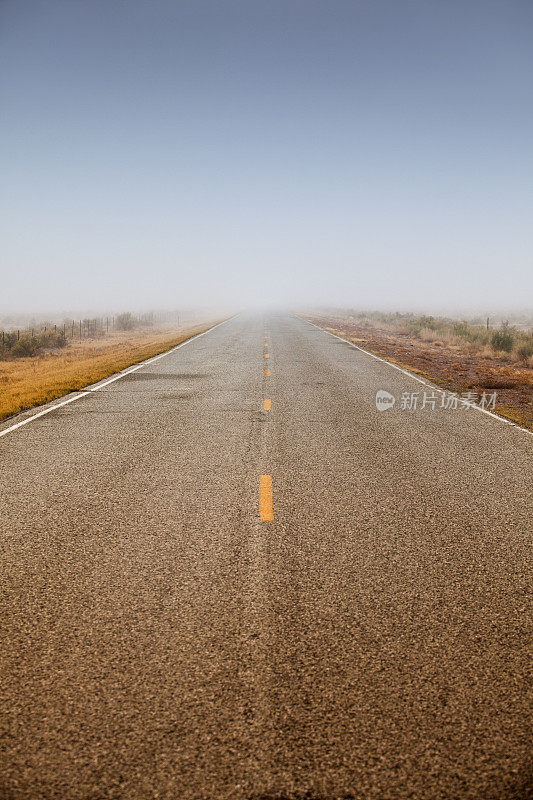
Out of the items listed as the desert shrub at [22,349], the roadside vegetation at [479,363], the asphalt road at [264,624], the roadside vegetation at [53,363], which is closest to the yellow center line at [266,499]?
the asphalt road at [264,624]

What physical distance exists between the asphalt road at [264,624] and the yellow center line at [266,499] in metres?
0.03

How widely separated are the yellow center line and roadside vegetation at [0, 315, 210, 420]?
6.45 meters

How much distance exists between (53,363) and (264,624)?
22261mm

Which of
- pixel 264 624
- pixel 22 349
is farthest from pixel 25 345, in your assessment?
pixel 264 624

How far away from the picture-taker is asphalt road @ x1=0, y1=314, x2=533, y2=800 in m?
2.30

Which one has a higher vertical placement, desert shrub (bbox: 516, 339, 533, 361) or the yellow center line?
desert shrub (bbox: 516, 339, 533, 361)

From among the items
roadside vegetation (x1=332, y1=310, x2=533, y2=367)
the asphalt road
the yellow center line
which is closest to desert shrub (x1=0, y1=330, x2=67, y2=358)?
roadside vegetation (x1=332, y1=310, x2=533, y2=367)

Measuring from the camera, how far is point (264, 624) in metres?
3.27

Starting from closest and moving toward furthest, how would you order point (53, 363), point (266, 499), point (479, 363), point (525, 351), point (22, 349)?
1. point (266, 499)
2. point (479, 363)
3. point (525, 351)
4. point (53, 363)
5. point (22, 349)

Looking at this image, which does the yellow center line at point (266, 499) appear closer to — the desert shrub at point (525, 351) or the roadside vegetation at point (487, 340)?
the roadside vegetation at point (487, 340)

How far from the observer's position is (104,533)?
461 centimetres

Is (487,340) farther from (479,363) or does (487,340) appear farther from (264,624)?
(264,624)

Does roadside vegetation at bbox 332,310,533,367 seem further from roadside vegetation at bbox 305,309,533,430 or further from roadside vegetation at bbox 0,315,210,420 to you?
roadside vegetation at bbox 0,315,210,420

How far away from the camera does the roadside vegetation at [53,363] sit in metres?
→ 12.3
